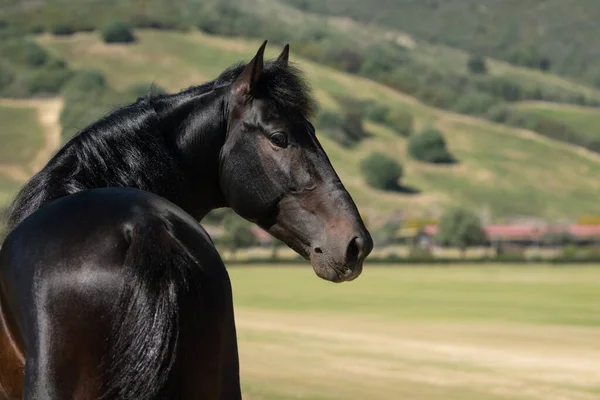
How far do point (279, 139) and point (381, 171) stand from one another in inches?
6790

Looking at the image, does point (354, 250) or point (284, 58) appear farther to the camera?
Result: point (284, 58)

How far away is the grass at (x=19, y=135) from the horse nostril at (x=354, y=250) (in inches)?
6253

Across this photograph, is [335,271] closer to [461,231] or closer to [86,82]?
[461,231]

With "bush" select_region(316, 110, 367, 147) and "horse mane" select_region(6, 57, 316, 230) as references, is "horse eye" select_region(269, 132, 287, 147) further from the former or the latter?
"bush" select_region(316, 110, 367, 147)

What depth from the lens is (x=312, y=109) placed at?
5.76m

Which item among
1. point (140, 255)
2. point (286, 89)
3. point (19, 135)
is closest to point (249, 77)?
point (286, 89)

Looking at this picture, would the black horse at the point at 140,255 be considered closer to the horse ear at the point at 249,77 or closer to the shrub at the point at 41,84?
the horse ear at the point at 249,77

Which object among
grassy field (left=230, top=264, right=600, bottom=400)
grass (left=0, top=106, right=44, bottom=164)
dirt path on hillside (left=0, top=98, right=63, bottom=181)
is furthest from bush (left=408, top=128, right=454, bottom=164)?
grassy field (left=230, top=264, right=600, bottom=400)

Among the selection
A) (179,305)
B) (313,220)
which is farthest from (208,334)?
(313,220)

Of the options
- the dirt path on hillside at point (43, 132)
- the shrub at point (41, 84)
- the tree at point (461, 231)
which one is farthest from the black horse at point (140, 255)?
the shrub at point (41, 84)

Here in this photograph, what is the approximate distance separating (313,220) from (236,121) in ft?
2.14

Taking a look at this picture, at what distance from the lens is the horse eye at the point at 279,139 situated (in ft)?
18.0

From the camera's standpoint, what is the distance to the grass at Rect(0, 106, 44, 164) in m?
161

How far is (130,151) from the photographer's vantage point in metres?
5.41
